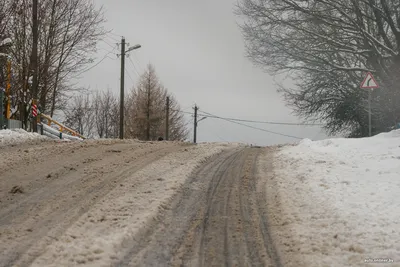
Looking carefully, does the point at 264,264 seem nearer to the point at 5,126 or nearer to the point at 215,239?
the point at 215,239

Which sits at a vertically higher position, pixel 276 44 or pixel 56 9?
pixel 56 9

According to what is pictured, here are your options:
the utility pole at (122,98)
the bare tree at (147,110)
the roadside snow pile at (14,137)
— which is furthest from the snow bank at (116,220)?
the bare tree at (147,110)

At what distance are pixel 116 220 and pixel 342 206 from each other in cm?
300

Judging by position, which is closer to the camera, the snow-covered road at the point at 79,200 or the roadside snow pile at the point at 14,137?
the snow-covered road at the point at 79,200

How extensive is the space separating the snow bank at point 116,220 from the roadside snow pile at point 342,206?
5.69 ft

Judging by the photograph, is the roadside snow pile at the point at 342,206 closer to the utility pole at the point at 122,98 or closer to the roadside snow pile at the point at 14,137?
the roadside snow pile at the point at 14,137

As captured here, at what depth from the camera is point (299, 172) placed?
7711mm

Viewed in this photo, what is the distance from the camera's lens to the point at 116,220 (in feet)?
16.1

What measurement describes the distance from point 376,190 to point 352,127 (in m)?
21.4

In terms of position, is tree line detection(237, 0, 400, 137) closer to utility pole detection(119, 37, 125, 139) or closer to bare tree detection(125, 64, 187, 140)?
utility pole detection(119, 37, 125, 139)

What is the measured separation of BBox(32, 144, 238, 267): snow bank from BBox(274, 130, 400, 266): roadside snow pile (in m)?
1.73

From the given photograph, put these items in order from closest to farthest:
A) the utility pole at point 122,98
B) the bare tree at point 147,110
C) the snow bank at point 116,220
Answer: the snow bank at point 116,220 → the utility pole at point 122,98 → the bare tree at point 147,110

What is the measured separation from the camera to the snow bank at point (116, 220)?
12.8 feet

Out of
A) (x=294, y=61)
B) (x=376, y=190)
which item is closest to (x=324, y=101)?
(x=294, y=61)
